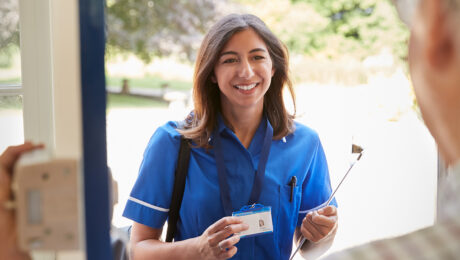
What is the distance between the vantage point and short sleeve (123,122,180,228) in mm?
1768

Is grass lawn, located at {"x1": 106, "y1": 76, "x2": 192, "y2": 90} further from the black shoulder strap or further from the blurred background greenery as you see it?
the black shoulder strap

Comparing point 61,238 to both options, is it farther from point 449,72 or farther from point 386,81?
point 386,81

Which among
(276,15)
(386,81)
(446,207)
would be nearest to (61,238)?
(446,207)

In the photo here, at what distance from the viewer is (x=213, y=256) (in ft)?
5.40

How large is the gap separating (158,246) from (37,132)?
3.48ft

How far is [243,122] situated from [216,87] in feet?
0.60

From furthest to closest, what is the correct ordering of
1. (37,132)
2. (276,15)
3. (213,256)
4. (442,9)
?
1. (276,15)
2. (213,256)
3. (37,132)
4. (442,9)

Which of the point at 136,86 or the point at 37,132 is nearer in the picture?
the point at 37,132

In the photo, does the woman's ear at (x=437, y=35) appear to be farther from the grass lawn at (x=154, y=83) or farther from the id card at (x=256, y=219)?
the grass lawn at (x=154, y=83)

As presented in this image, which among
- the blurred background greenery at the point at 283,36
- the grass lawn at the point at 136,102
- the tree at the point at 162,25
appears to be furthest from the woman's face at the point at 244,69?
the tree at the point at 162,25

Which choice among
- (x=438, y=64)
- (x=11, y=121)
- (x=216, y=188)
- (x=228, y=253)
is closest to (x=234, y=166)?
(x=216, y=188)

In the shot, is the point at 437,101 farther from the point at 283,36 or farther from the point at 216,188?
the point at 283,36

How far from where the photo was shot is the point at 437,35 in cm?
55

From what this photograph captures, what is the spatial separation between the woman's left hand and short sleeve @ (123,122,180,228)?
0.52 meters
